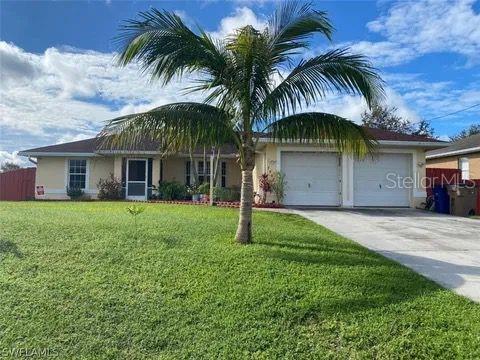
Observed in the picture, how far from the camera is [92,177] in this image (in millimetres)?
22375

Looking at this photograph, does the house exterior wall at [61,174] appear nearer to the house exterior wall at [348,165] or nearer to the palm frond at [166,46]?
the house exterior wall at [348,165]

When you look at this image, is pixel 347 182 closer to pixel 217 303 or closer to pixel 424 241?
pixel 424 241

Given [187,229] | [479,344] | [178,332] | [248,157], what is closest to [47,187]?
[187,229]

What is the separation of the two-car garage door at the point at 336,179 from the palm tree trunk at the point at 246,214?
9.47m

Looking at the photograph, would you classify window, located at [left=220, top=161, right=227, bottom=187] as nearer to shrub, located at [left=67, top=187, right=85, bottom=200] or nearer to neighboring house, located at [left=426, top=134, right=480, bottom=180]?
shrub, located at [left=67, top=187, right=85, bottom=200]

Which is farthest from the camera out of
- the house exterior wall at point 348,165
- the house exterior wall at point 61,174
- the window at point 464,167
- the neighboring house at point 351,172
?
the house exterior wall at point 61,174

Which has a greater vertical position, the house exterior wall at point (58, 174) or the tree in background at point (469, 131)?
the tree in background at point (469, 131)

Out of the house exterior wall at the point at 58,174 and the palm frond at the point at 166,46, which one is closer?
the palm frond at the point at 166,46

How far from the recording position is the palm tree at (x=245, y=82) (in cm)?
725

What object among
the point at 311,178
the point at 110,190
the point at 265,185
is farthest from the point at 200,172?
the point at 311,178

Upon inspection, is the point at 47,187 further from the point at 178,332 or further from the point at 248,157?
the point at 178,332

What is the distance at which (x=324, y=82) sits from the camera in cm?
767

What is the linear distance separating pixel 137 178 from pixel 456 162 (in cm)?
1878

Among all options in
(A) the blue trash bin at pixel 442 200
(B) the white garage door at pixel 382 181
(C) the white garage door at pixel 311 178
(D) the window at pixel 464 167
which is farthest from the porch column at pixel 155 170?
(D) the window at pixel 464 167
